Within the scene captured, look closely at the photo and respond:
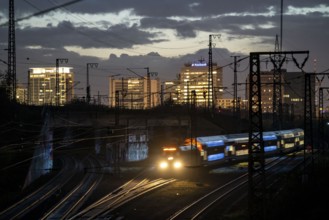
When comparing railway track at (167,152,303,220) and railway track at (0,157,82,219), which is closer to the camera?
railway track at (167,152,303,220)

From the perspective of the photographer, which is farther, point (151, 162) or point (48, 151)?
point (151, 162)

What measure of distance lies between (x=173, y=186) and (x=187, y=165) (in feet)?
23.1

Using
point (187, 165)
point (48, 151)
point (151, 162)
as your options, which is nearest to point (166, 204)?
point (187, 165)

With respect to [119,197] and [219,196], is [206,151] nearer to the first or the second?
[219,196]

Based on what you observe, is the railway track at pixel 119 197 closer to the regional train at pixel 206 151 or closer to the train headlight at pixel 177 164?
the train headlight at pixel 177 164

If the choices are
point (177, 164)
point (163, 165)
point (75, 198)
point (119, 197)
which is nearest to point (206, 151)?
point (177, 164)

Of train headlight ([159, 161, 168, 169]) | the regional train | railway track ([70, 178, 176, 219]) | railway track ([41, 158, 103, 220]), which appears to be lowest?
railway track ([41, 158, 103, 220])

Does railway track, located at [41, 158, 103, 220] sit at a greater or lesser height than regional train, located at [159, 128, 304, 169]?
lesser

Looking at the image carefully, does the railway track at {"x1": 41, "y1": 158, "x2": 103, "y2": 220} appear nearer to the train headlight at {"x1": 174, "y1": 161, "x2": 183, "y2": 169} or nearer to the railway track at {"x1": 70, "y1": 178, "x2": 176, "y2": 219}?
the railway track at {"x1": 70, "y1": 178, "x2": 176, "y2": 219}

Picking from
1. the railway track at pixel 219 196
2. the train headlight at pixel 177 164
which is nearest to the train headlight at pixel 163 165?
the train headlight at pixel 177 164

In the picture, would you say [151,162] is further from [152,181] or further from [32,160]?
[32,160]

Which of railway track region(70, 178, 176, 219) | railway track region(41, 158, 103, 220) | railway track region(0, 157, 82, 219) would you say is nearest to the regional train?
railway track region(70, 178, 176, 219)

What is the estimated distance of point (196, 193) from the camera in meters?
38.4

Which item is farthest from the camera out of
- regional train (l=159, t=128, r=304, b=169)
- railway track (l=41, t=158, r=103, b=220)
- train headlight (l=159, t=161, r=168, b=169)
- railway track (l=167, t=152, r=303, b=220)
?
train headlight (l=159, t=161, r=168, b=169)
